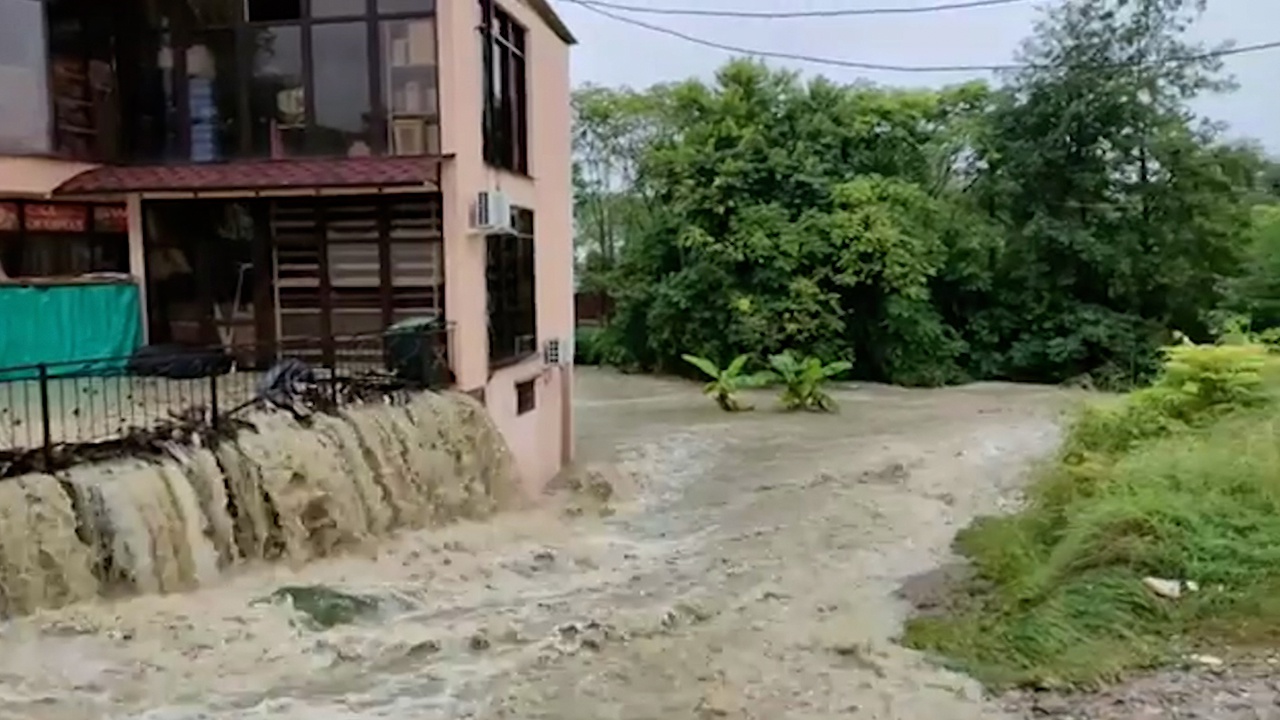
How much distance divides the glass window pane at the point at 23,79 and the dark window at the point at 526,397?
641 cm

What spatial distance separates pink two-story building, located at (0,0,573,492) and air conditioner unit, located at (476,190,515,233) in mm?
34

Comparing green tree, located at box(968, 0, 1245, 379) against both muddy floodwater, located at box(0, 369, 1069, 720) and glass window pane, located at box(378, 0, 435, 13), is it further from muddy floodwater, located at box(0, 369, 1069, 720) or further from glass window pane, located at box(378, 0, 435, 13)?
glass window pane, located at box(378, 0, 435, 13)

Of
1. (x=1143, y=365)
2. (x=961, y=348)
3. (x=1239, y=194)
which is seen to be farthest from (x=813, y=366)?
(x=1239, y=194)

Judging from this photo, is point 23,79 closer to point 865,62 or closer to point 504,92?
point 504,92

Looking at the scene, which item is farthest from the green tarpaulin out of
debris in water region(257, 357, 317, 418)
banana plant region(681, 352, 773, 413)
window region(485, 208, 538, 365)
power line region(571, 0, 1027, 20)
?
banana plant region(681, 352, 773, 413)

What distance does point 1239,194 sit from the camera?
84.8ft

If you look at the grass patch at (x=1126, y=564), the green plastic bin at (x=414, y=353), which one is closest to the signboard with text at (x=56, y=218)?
the green plastic bin at (x=414, y=353)

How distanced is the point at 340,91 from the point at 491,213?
2.29 metres

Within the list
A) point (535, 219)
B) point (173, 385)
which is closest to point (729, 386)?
point (535, 219)

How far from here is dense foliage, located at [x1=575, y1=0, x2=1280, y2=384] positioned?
84.7 ft

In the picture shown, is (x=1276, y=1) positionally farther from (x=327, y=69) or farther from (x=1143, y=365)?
(x=327, y=69)

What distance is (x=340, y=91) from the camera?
1323 cm

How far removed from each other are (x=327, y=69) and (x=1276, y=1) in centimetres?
1961

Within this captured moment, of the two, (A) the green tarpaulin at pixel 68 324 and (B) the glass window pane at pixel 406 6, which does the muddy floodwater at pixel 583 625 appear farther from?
(B) the glass window pane at pixel 406 6
